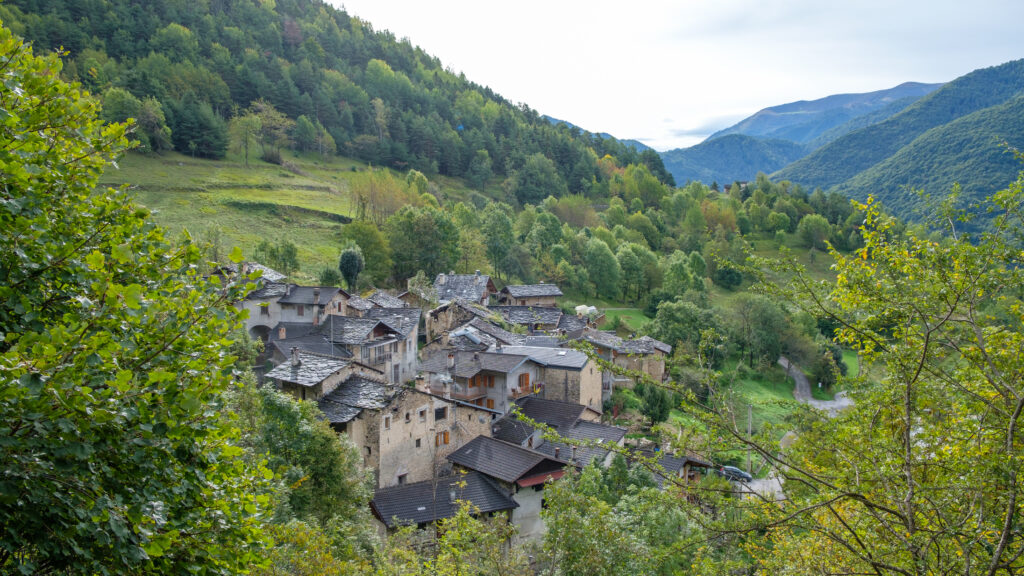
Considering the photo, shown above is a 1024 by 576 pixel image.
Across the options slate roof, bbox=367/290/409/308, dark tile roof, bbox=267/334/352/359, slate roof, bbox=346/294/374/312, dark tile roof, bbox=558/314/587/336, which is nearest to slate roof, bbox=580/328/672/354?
dark tile roof, bbox=558/314/587/336

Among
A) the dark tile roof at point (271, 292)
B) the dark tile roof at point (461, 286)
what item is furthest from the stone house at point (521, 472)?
the dark tile roof at point (461, 286)

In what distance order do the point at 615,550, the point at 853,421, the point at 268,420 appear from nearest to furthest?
the point at 853,421 → the point at 615,550 → the point at 268,420

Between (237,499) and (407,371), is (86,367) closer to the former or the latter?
(237,499)

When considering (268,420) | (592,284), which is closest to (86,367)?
(268,420)

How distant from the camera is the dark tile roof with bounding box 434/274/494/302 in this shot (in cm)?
6206

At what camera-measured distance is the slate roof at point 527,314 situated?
59281mm

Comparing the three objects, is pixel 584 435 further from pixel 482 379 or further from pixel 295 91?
pixel 295 91

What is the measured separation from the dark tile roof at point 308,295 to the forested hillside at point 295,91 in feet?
176

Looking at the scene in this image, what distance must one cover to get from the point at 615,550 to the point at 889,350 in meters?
9.25

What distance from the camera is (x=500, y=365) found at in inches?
1524

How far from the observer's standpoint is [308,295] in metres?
43.0

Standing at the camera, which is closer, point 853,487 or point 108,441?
point 108,441

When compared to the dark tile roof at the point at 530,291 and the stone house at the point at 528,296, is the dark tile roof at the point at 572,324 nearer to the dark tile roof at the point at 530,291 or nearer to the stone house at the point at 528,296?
the stone house at the point at 528,296

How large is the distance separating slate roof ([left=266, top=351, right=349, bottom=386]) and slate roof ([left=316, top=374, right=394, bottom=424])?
0.94 metres
